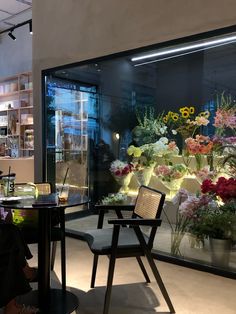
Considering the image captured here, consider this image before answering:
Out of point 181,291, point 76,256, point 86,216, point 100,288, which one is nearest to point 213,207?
point 181,291

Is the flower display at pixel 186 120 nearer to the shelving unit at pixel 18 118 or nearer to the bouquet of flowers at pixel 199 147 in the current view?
the bouquet of flowers at pixel 199 147

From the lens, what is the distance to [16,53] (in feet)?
26.8

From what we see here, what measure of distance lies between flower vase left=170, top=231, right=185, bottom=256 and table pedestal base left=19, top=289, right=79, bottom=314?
1247mm

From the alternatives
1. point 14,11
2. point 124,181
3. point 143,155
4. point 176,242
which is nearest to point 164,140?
point 143,155

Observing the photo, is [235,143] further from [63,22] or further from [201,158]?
[63,22]

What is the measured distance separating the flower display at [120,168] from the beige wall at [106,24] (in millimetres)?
1020

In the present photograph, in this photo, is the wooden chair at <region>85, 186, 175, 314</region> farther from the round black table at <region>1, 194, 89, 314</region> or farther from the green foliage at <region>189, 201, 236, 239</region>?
the green foliage at <region>189, 201, 236, 239</region>

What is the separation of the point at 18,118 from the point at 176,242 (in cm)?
547

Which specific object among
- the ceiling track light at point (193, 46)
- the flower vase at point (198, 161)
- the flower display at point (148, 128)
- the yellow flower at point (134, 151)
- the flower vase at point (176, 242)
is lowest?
the flower vase at point (176, 242)

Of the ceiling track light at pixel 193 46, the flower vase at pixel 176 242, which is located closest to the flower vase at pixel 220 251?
the flower vase at pixel 176 242

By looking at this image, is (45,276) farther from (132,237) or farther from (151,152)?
(151,152)

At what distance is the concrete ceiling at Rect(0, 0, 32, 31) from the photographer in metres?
6.89

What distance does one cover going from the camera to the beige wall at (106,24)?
10.1 feet

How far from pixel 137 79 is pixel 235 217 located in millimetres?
2324
